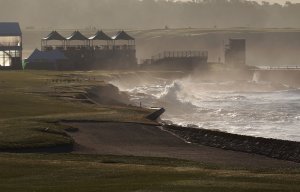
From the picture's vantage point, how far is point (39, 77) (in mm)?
113562

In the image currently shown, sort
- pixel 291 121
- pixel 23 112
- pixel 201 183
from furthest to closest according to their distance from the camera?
pixel 291 121
pixel 23 112
pixel 201 183

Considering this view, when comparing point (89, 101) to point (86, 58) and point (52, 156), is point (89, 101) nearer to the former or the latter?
point (52, 156)

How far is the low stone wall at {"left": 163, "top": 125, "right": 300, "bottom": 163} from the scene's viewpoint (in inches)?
2000

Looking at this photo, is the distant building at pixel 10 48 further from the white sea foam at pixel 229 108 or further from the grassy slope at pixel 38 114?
the grassy slope at pixel 38 114

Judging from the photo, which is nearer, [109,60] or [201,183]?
[201,183]

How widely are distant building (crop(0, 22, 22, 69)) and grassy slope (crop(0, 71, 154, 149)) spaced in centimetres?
4464

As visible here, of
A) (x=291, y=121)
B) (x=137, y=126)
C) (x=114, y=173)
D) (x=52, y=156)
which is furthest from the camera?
(x=291, y=121)

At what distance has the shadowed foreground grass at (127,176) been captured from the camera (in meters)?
34.2

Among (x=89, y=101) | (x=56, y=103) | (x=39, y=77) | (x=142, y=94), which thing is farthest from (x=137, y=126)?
(x=39, y=77)

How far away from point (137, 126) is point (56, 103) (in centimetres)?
1576

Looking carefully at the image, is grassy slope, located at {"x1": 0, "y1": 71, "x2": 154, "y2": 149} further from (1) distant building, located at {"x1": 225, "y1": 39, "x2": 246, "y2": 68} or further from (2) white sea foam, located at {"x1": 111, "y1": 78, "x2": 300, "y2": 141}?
(1) distant building, located at {"x1": 225, "y1": 39, "x2": 246, "y2": 68}

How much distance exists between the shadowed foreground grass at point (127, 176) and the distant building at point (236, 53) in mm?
144232

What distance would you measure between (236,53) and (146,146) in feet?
456

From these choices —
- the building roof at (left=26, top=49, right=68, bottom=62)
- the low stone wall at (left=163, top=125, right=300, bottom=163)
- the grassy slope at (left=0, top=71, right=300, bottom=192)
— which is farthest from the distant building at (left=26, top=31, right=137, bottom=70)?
the grassy slope at (left=0, top=71, right=300, bottom=192)
